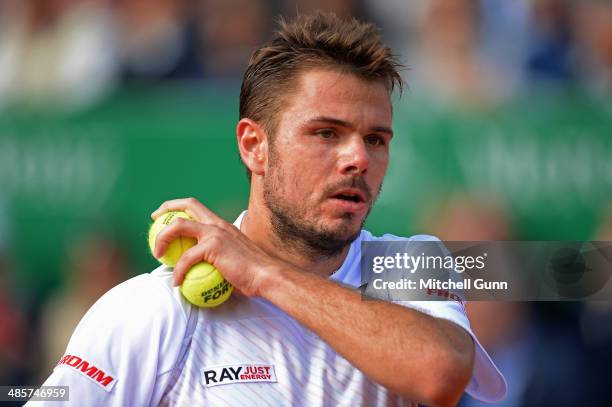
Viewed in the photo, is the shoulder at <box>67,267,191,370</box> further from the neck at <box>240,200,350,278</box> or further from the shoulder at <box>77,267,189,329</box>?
the neck at <box>240,200,350,278</box>

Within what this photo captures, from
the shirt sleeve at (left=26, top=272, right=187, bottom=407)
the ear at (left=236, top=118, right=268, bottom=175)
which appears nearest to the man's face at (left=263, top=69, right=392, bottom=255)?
the ear at (left=236, top=118, right=268, bottom=175)

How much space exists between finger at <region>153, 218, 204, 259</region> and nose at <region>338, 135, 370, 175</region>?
0.57 m

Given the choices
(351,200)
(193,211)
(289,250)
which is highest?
(351,200)

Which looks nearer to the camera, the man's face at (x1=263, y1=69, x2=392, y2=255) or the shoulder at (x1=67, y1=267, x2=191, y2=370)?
the shoulder at (x1=67, y1=267, x2=191, y2=370)

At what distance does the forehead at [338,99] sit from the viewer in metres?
3.47

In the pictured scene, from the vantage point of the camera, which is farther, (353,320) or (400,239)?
(400,239)

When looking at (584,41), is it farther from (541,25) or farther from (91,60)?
(91,60)

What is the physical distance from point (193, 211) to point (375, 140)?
741 millimetres

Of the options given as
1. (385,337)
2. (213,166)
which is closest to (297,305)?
(385,337)

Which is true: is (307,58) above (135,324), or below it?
above

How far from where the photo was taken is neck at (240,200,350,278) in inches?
142

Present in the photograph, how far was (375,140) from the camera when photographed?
3.56m

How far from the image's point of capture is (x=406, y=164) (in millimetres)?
7605

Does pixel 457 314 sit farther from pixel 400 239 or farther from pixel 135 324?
pixel 135 324
